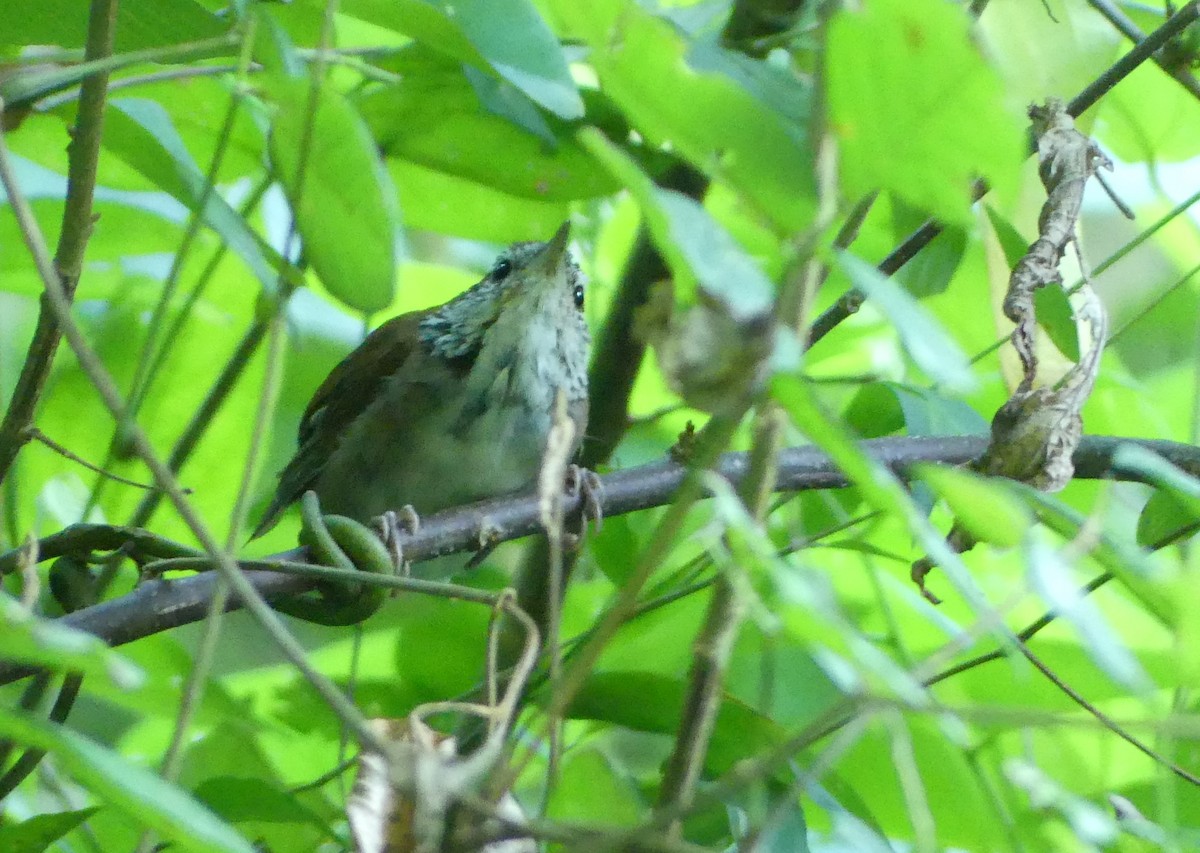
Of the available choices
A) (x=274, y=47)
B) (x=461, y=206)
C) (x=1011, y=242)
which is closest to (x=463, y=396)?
(x=461, y=206)

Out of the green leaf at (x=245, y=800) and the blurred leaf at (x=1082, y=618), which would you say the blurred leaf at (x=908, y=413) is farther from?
the blurred leaf at (x=1082, y=618)

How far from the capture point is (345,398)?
2.67 metres

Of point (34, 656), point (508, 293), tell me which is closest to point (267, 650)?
point (508, 293)

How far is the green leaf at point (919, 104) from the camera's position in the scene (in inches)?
24.2

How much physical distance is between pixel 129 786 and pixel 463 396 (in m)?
1.88

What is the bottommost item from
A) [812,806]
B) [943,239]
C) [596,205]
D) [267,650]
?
[812,806]

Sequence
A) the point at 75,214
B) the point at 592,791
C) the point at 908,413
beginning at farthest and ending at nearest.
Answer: the point at 908,413
the point at 592,791
the point at 75,214

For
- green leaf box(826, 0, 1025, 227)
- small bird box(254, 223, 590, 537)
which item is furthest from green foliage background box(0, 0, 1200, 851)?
small bird box(254, 223, 590, 537)

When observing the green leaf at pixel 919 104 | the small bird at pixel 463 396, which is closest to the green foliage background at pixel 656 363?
the green leaf at pixel 919 104

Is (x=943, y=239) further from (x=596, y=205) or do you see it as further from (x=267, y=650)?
(x=267, y=650)

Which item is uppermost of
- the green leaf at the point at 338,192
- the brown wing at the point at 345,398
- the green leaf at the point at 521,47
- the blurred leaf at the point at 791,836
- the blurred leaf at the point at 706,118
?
the brown wing at the point at 345,398

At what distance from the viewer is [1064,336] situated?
4.71 ft

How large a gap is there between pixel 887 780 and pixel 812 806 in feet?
0.41

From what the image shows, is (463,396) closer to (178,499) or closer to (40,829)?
(40,829)
